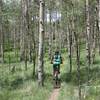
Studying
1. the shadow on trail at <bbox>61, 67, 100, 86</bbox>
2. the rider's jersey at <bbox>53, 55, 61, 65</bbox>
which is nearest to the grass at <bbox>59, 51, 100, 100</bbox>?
the shadow on trail at <bbox>61, 67, 100, 86</bbox>

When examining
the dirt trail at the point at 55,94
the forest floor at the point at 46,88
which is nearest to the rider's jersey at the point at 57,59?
the forest floor at the point at 46,88

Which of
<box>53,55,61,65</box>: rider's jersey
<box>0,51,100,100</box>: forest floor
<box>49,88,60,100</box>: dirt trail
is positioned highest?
<box>53,55,61,65</box>: rider's jersey

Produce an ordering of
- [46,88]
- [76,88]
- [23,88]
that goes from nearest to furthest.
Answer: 1. [76,88]
2. [46,88]
3. [23,88]

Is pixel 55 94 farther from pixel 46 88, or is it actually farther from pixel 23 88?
pixel 23 88

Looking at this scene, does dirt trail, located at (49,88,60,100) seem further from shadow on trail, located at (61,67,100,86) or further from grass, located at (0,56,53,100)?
shadow on trail, located at (61,67,100,86)

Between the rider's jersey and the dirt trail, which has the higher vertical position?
the rider's jersey

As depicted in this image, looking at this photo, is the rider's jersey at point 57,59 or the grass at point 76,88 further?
the rider's jersey at point 57,59

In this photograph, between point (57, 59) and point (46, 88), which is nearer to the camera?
point (46, 88)

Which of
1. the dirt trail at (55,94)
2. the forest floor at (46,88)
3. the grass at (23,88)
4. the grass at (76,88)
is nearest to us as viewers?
the grass at (76,88)

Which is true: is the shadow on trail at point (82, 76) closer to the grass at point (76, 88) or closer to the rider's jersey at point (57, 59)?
the grass at point (76, 88)

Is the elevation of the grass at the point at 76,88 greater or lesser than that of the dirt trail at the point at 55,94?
greater

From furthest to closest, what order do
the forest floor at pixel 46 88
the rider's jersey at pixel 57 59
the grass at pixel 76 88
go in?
the rider's jersey at pixel 57 59
the forest floor at pixel 46 88
the grass at pixel 76 88

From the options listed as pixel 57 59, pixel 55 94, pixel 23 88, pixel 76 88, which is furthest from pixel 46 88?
pixel 57 59

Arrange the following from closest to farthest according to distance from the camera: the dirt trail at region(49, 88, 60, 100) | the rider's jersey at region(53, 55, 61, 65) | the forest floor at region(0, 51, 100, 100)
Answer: the forest floor at region(0, 51, 100, 100), the dirt trail at region(49, 88, 60, 100), the rider's jersey at region(53, 55, 61, 65)
